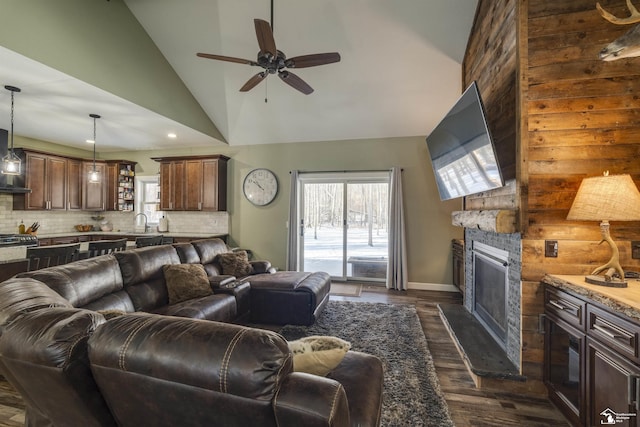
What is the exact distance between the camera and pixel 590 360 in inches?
64.7

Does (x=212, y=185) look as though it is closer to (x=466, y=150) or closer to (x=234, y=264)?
(x=234, y=264)

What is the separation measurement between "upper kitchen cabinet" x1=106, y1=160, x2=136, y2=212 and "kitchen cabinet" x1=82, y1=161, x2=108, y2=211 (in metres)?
0.09

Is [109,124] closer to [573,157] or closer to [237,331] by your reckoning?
[237,331]

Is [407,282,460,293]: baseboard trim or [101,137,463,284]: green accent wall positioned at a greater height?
[101,137,463,284]: green accent wall

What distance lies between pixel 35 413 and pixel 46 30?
3308 millimetres

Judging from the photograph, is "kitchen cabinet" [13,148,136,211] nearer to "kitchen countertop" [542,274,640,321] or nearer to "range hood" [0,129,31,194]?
"range hood" [0,129,31,194]

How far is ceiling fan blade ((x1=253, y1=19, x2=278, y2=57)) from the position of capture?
231cm

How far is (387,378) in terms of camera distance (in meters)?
2.27

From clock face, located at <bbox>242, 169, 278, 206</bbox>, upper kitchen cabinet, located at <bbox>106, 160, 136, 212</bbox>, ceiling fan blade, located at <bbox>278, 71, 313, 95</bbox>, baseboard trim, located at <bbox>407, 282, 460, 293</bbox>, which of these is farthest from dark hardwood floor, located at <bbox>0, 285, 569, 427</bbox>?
upper kitchen cabinet, located at <bbox>106, 160, 136, 212</bbox>

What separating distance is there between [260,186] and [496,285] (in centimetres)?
428

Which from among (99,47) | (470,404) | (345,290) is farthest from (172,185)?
(470,404)

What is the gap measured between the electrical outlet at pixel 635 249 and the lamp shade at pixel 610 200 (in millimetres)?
504

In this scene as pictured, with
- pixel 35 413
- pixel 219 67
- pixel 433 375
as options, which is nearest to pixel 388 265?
pixel 433 375

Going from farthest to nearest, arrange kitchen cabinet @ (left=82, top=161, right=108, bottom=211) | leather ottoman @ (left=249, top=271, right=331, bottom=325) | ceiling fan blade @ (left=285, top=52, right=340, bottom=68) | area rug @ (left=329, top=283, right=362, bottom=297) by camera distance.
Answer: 1. kitchen cabinet @ (left=82, top=161, right=108, bottom=211)
2. area rug @ (left=329, top=283, right=362, bottom=297)
3. leather ottoman @ (left=249, top=271, right=331, bottom=325)
4. ceiling fan blade @ (left=285, top=52, right=340, bottom=68)
